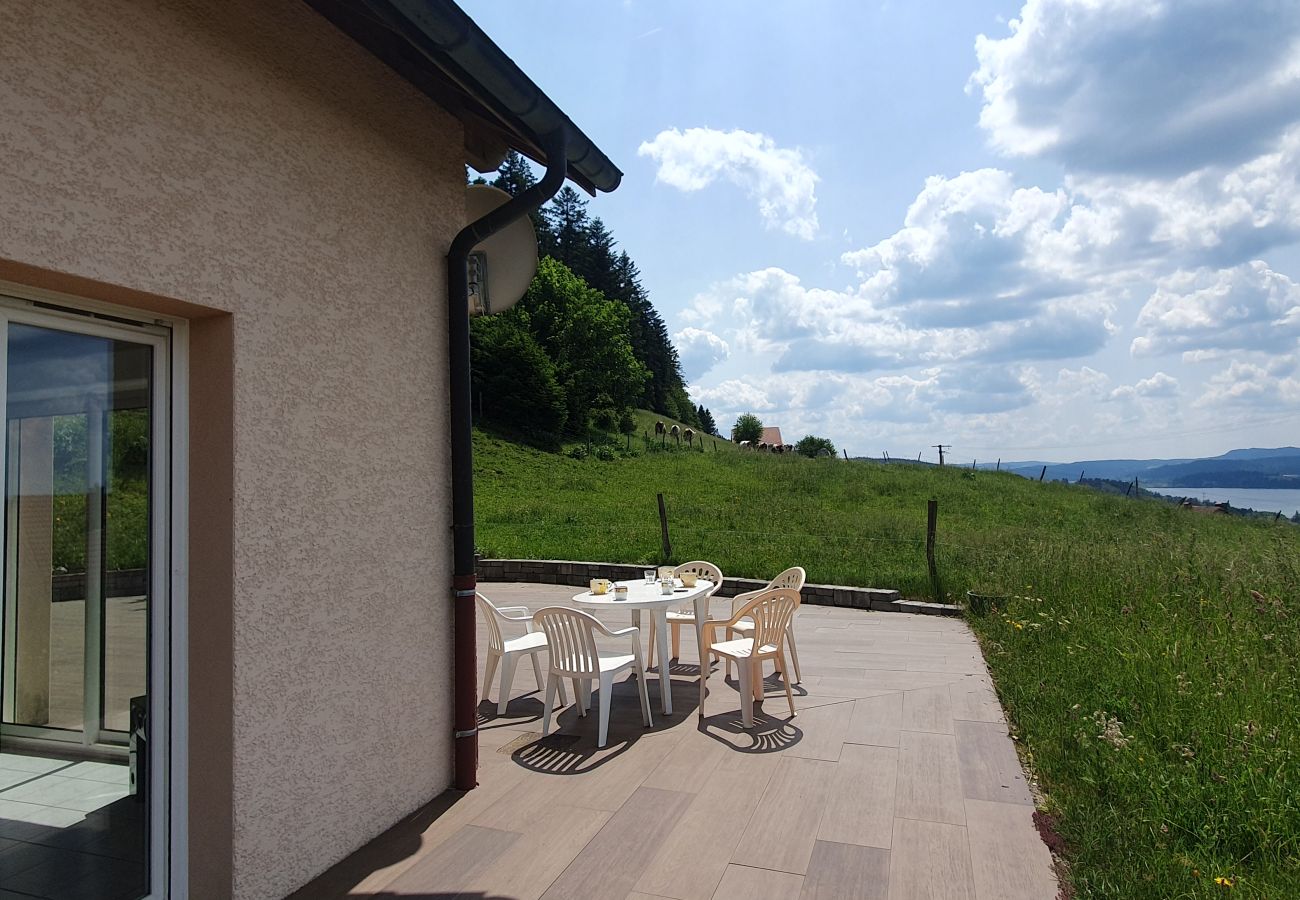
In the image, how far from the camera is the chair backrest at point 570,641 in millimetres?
4762

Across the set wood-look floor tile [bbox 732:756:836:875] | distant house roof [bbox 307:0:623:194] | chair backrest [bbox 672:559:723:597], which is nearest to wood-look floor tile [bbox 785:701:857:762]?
wood-look floor tile [bbox 732:756:836:875]

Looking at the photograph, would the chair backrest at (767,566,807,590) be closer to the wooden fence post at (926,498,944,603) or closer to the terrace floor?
the terrace floor

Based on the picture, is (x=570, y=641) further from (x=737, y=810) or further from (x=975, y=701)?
(x=975, y=701)

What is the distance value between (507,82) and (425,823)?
3325 millimetres

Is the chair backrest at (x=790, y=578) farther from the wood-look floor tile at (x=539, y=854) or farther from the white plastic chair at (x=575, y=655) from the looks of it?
the wood-look floor tile at (x=539, y=854)

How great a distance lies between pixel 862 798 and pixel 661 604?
199cm

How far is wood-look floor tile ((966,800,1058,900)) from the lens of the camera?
2979 mm

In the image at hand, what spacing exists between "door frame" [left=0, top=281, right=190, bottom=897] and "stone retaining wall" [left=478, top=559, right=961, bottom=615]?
26.5 ft

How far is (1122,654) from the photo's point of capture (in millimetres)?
5273

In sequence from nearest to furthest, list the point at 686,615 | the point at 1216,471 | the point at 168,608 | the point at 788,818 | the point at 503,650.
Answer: the point at 168,608, the point at 788,818, the point at 503,650, the point at 686,615, the point at 1216,471

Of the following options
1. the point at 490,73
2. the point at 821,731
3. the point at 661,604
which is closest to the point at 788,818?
the point at 821,731

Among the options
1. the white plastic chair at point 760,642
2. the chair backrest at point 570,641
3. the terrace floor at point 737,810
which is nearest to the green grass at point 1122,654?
the terrace floor at point 737,810

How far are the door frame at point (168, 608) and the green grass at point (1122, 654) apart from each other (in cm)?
335

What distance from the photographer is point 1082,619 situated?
6.36 metres
